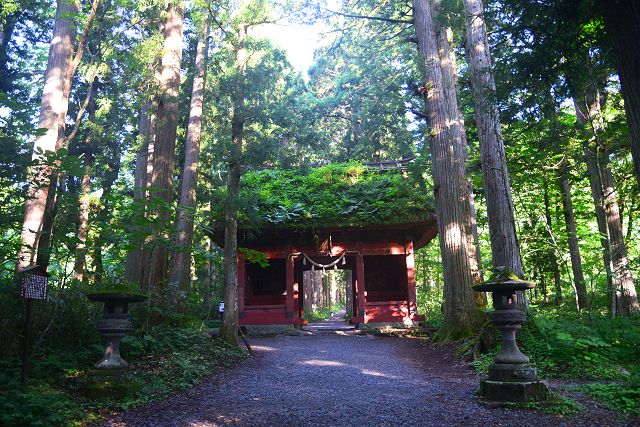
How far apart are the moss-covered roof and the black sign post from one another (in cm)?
806

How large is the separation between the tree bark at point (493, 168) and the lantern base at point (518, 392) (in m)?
3.01

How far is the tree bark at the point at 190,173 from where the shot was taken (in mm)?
11672

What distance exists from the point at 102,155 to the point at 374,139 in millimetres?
13399

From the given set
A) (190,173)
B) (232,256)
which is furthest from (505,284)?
(190,173)

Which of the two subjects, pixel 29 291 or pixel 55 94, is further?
pixel 55 94

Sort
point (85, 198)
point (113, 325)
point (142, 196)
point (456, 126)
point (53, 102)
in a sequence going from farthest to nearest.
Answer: point (85, 198), point (142, 196), point (456, 126), point (53, 102), point (113, 325)

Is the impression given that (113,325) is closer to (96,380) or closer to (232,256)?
(96,380)

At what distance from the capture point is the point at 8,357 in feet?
16.0

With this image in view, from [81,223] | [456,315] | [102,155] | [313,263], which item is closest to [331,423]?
[456,315]

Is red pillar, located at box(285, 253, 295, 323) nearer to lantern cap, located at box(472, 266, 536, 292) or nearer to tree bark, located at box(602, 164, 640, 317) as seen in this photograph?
tree bark, located at box(602, 164, 640, 317)

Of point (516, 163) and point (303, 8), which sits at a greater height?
point (303, 8)

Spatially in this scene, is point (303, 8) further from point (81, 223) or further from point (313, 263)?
point (81, 223)

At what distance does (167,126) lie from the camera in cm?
984

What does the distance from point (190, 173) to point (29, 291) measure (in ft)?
26.7
